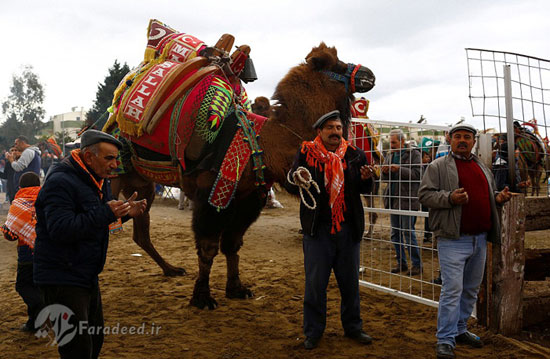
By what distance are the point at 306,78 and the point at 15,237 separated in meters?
3.20

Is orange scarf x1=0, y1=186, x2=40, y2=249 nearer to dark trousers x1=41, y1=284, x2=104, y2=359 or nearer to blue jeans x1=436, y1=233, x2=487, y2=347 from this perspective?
dark trousers x1=41, y1=284, x2=104, y2=359

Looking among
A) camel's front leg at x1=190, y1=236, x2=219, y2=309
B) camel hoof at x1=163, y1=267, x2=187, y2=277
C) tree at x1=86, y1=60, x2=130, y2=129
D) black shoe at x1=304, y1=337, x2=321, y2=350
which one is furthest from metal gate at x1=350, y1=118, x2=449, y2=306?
tree at x1=86, y1=60, x2=130, y2=129

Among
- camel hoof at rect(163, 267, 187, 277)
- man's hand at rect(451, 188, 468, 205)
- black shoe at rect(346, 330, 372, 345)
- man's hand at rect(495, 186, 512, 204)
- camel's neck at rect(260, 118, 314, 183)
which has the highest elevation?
camel's neck at rect(260, 118, 314, 183)

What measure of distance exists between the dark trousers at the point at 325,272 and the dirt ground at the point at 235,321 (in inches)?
8.9

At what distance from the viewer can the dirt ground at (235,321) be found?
11.3 ft

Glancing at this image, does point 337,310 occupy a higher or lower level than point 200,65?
lower

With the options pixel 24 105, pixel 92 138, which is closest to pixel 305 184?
pixel 92 138

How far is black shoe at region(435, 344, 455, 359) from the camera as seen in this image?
326cm

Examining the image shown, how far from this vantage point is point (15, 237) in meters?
3.82

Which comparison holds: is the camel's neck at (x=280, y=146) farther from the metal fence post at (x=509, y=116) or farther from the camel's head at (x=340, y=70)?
the metal fence post at (x=509, y=116)

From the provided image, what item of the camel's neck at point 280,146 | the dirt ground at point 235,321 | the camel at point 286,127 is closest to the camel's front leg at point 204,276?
the camel at point 286,127

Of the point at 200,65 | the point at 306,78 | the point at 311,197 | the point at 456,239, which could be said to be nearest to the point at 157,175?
the point at 200,65

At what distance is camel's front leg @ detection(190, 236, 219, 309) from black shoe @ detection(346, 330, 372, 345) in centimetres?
160

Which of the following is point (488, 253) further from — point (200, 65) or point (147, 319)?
point (200, 65)
